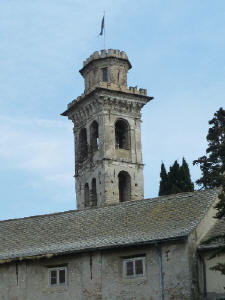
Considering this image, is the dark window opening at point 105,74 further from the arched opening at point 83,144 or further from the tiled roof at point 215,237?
the tiled roof at point 215,237

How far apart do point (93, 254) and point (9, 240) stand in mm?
5285

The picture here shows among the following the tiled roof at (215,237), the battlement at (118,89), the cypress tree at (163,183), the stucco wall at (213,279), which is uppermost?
the battlement at (118,89)

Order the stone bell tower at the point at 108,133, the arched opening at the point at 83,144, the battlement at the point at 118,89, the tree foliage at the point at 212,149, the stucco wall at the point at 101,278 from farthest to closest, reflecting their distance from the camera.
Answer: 1. the arched opening at the point at 83,144
2. the battlement at the point at 118,89
3. the stone bell tower at the point at 108,133
4. the tree foliage at the point at 212,149
5. the stucco wall at the point at 101,278

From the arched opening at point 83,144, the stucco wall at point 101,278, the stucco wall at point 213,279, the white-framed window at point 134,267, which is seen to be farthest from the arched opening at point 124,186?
the stucco wall at point 213,279

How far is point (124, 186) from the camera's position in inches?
2793

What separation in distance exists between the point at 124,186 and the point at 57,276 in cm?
3981

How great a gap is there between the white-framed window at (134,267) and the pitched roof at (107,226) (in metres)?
0.91

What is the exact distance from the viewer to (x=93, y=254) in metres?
30.8

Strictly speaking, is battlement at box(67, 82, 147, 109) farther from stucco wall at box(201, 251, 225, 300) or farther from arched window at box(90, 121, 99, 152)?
stucco wall at box(201, 251, 225, 300)

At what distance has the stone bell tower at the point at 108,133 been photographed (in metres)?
69.0

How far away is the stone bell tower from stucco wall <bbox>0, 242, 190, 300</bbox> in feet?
118

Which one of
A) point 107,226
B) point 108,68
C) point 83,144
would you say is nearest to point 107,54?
point 108,68

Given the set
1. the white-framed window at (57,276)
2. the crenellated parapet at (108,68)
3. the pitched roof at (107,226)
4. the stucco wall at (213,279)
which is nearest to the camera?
the stucco wall at (213,279)

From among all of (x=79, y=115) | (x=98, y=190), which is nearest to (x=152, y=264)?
(x=98, y=190)
